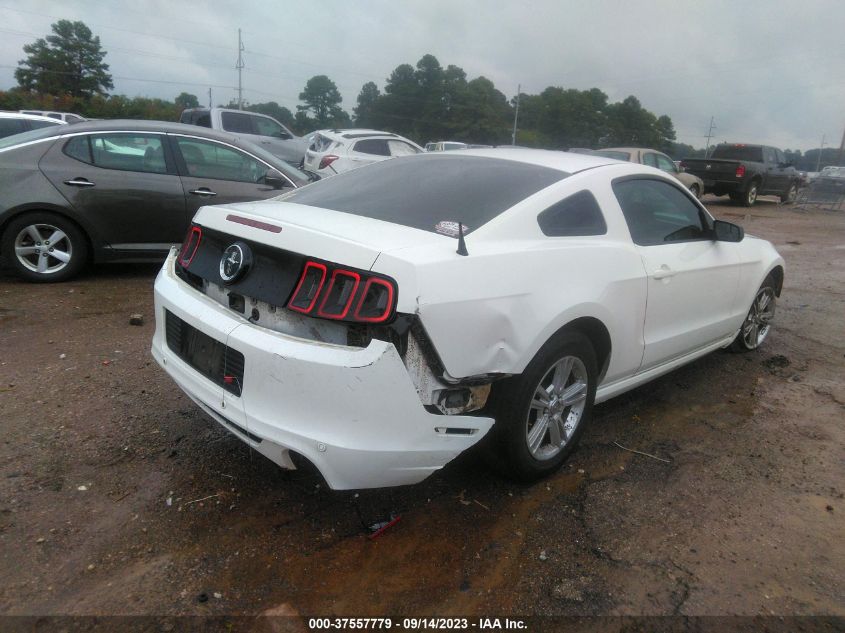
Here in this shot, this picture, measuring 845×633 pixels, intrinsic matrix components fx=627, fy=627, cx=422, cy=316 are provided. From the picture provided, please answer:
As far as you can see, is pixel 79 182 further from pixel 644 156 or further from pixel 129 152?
pixel 644 156

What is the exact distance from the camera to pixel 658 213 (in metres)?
3.70

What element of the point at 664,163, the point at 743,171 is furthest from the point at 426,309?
the point at 743,171

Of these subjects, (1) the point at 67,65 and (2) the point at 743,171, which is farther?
(1) the point at 67,65

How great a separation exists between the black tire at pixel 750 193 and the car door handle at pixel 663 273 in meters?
16.3

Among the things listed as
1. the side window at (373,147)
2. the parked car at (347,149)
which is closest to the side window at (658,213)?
the parked car at (347,149)

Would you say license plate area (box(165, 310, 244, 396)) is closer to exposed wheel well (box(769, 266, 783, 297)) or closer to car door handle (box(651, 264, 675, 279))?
car door handle (box(651, 264, 675, 279))

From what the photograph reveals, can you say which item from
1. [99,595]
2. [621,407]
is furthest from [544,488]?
[99,595]

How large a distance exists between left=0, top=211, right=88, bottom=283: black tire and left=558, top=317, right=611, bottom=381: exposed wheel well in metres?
5.00

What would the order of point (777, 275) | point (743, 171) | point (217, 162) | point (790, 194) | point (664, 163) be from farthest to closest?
point (790, 194)
point (743, 171)
point (664, 163)
point (217, 162)
point (777, 275)

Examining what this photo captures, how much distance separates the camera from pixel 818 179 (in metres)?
18.6

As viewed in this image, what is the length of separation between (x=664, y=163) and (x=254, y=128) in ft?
32.2

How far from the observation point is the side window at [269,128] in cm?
1483

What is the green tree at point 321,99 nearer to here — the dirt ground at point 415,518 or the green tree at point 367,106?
the green tree at point 367,106

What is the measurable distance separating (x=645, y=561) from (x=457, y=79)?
91258 millimetres
